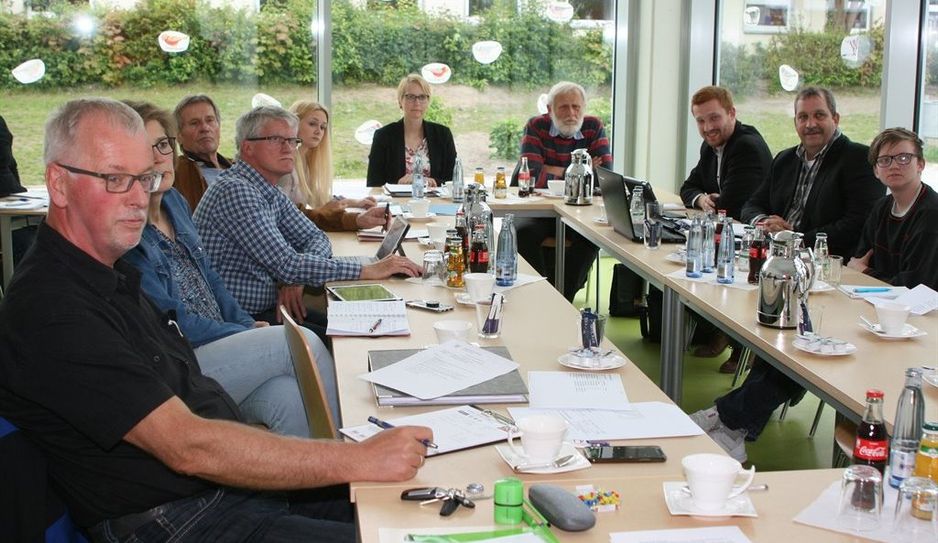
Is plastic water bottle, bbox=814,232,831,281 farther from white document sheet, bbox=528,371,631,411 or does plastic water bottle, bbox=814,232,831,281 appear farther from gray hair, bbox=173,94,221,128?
gray hair, bbox=173,94,221,128

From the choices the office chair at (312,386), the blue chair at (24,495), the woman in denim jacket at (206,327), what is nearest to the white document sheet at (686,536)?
the office chair at (312,386)

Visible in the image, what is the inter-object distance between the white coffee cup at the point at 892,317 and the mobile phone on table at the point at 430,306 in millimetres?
1218

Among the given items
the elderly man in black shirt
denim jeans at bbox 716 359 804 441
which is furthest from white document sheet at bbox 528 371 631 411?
denim jeans at bbox 716 359 804 441

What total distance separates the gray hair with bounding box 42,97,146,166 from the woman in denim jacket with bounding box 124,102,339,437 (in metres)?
0.81

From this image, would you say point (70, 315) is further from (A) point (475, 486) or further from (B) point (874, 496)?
(B) point (874, 496)

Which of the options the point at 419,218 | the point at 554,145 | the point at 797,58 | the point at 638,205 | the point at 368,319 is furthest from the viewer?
the point at 797,58

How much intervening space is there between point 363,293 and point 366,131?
4780 millimetres

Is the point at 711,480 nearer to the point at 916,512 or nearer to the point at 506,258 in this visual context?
the point at 916,512

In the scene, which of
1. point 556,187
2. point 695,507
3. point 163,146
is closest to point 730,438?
point 695,507

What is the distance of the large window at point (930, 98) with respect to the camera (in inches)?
218

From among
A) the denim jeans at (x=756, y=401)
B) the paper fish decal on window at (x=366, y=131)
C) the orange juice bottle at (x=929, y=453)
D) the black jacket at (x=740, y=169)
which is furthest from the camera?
the paper fish decal on window at (x=366, y=131)

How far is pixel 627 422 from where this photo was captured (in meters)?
2.13

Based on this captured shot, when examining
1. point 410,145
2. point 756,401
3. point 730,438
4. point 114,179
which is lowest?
point 730,438

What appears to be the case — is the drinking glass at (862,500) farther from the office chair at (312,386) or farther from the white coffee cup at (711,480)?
the office chair at (312,386)
